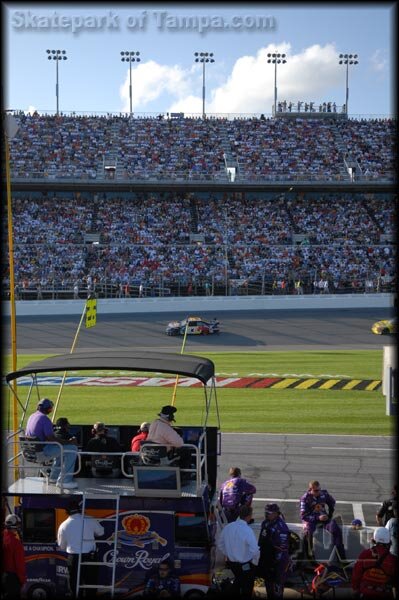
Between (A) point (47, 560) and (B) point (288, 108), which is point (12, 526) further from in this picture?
(B) point (288, 108)

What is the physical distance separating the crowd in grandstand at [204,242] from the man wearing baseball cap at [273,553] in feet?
124

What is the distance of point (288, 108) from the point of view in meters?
68.4

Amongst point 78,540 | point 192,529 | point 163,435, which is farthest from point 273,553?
point 78,540

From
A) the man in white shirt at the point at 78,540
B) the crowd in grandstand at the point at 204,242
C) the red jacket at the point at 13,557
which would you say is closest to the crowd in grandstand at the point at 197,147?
the crowd in grandstand at the point at 204,242

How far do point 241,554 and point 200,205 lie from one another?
50.2 metres

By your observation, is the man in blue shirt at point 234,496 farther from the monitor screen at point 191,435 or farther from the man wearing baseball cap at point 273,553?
the man wearing baseball cap at point 273,553

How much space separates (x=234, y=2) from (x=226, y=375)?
2166 centimetres

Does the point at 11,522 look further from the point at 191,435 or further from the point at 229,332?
the point at 229,332

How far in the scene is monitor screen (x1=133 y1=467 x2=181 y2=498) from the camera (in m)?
8.14

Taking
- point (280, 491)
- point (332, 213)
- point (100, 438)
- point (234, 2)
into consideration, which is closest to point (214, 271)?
point (332, 213)

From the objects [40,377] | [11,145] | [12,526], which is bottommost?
[40,377]

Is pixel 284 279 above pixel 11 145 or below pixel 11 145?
below

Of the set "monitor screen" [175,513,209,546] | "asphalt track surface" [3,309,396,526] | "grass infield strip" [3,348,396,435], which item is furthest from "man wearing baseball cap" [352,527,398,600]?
"grass infield strip" [3,348,396,435]

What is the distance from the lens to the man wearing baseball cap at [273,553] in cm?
842
